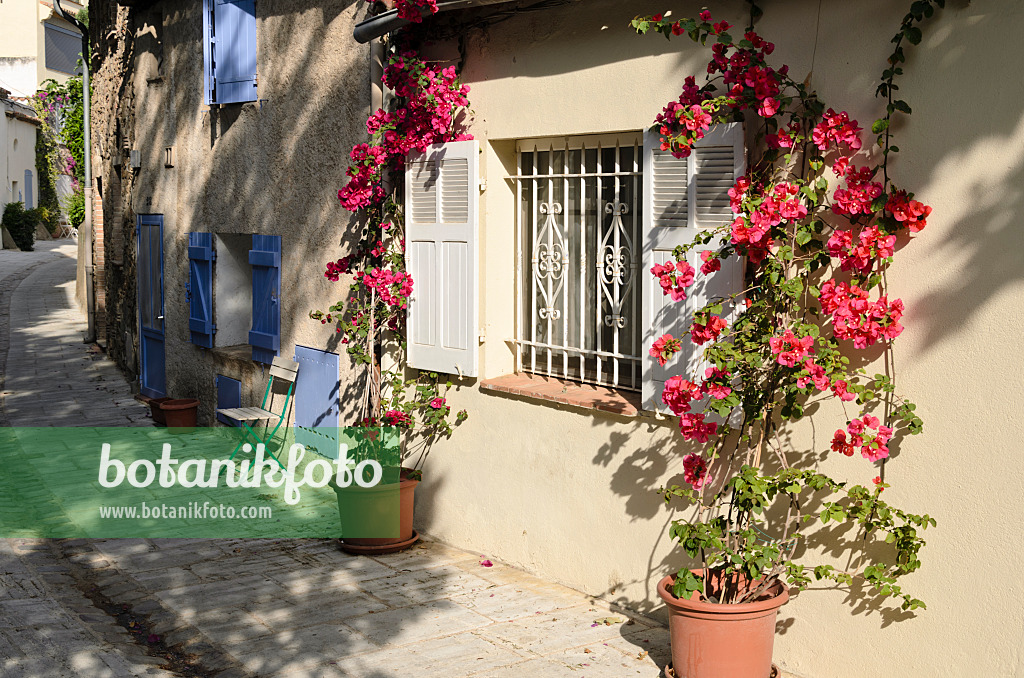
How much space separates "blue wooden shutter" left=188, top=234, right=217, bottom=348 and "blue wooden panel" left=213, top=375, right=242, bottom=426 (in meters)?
0.41

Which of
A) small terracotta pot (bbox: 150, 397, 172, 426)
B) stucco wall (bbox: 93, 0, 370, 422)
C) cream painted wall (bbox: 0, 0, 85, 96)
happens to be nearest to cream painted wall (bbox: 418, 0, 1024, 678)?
stucco wall (bbox: 93, 0, 370, 422)

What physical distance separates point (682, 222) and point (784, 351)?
3.71 ft

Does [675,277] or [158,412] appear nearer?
Result: [675,277]

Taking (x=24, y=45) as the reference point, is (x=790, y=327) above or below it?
below

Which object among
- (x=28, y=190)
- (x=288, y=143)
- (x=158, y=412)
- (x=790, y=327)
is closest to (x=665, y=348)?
(x=790, y=327)

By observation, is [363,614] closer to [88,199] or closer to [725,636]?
[725,636]

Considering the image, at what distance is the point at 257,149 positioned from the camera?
880 cm

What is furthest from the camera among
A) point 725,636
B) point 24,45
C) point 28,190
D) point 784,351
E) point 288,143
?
point 24,45

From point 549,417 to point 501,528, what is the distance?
88 cm

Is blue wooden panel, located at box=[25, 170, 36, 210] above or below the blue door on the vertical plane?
above

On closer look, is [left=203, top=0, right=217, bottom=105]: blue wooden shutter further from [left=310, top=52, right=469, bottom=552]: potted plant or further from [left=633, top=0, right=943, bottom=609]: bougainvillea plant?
[left=633, top=0, right=943, bottom=609]: bougainvillea plant

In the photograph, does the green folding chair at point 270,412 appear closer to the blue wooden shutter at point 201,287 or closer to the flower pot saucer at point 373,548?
the blue wooden shutter at point 201,287

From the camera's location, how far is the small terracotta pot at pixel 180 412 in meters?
10.0

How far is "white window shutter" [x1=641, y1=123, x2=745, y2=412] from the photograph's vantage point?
4.69 meters
